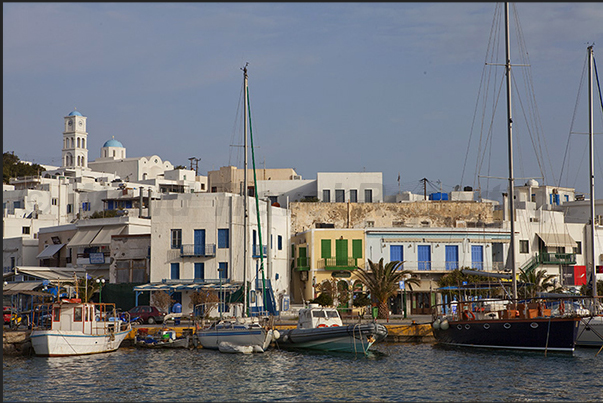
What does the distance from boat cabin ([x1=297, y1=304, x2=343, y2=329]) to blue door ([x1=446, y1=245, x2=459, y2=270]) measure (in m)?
18.8

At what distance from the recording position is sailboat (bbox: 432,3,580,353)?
3198 centimetres

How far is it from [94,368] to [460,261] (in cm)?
3065

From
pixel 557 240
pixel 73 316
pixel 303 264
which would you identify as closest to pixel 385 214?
pixel 303 264

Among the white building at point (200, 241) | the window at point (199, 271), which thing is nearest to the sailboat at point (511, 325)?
the white building at point (200, 241)

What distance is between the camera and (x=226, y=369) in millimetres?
29328

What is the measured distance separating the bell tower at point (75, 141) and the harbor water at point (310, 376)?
111523 mm

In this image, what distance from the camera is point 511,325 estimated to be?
33250 millimetres

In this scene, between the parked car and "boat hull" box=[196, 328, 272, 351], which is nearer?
"boat hull" box=[196, 328, 272, 351]

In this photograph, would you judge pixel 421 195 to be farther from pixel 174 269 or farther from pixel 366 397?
pixel 366 397

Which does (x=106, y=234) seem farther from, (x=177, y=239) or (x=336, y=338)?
(x=336, y=338)

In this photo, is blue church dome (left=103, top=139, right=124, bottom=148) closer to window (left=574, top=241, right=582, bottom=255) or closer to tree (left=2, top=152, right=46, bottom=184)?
tree (left=2, top=152, right=46, bottom=184)

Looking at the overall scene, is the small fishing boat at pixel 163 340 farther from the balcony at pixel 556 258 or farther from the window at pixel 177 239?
the balcony at pixel 556 258

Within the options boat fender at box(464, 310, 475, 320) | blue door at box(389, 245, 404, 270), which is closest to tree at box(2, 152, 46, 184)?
blue door at box(389, 245, 404, 270)

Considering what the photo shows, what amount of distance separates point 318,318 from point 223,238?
636 inches
